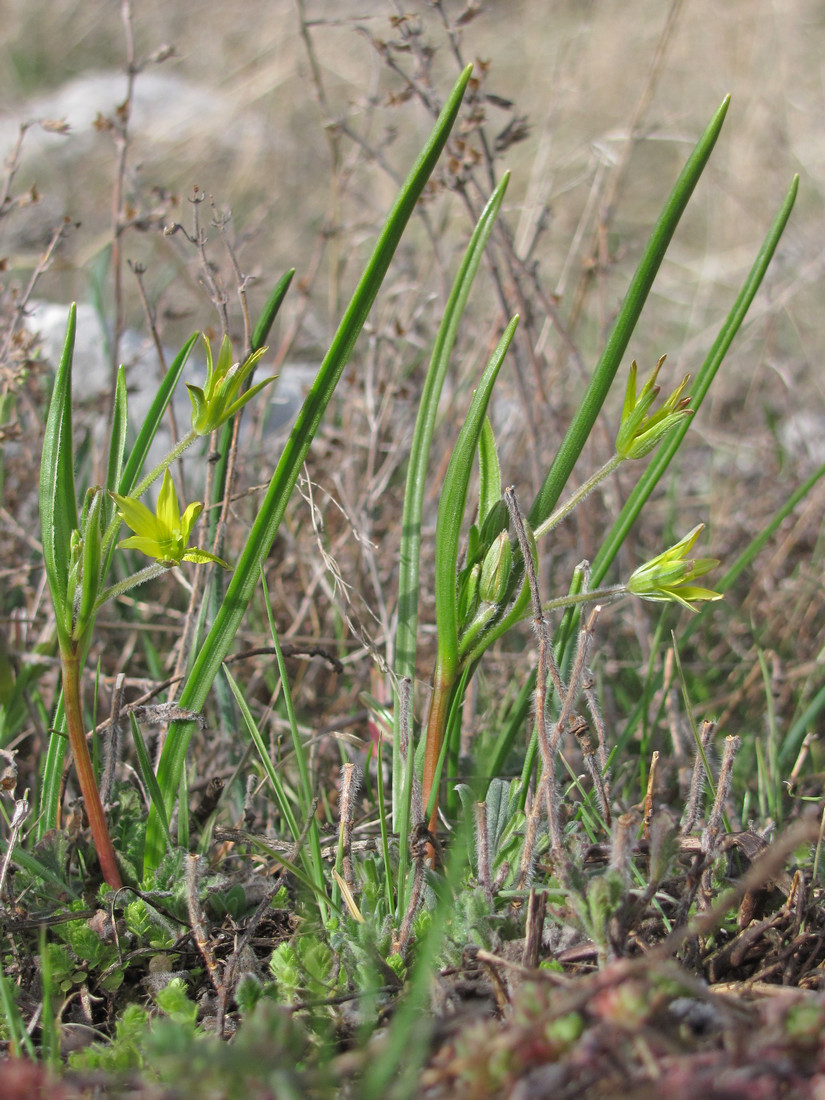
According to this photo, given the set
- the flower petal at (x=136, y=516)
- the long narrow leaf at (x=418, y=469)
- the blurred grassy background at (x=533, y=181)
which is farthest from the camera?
the blurred grassy background at (x=533, y=181)

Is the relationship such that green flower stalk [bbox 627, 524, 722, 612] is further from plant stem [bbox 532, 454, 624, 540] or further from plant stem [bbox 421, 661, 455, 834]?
→ plant stem [bbox 421, 661, 455, 834]

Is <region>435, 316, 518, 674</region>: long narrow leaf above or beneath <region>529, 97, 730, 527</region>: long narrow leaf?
beneath

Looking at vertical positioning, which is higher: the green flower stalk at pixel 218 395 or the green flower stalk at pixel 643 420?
the green flower stalk at pixel 218 395

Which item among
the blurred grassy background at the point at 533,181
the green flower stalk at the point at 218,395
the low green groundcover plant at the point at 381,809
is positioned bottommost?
the low green groundcover plant at the point at 381,809

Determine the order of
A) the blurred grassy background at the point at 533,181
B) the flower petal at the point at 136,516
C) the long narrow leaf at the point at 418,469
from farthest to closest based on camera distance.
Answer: the blurred grassy background at the point at 533,181 < the long narrow leaf at the point at 418,469 < the flower petal at the point at 136,516

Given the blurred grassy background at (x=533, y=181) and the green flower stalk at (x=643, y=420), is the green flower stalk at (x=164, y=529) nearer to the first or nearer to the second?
the green flower stalk at (x=643, y=420)

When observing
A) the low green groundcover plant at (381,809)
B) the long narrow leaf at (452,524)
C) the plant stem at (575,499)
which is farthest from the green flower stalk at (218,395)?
the plant stem at (575,499)

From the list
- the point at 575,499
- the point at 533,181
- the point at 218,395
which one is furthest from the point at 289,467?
the point at 533,181

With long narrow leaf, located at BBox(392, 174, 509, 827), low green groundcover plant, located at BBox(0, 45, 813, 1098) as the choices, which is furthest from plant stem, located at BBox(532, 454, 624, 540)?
long narrow leaf, located at BBox(392, 174, 509, 827)
